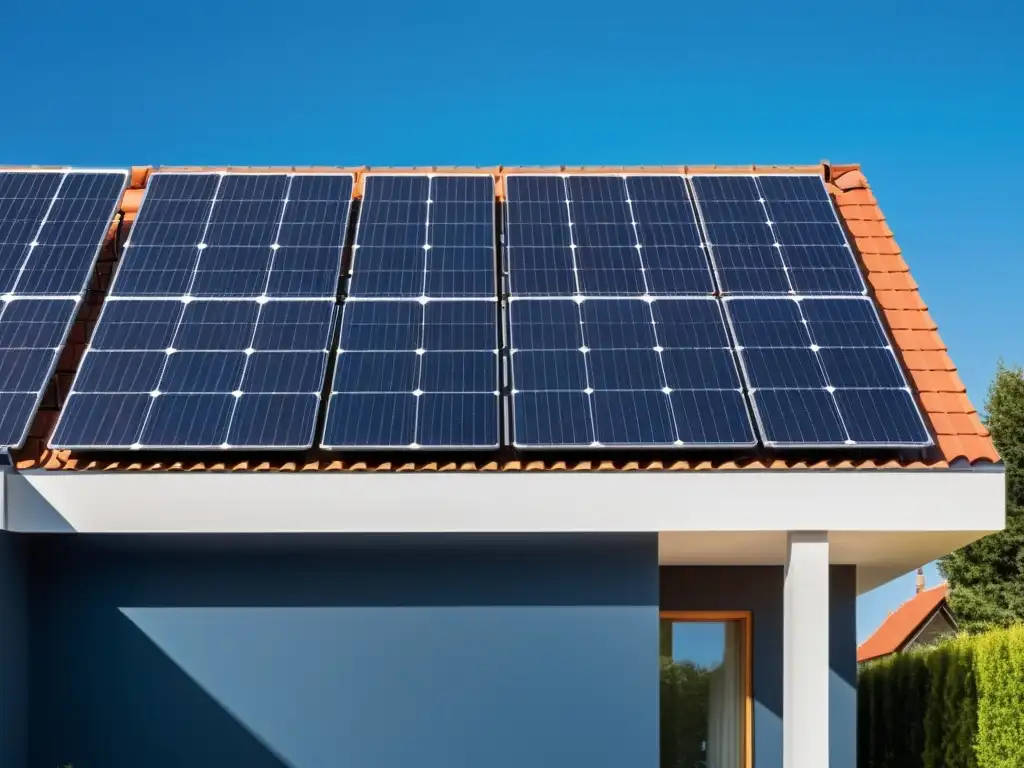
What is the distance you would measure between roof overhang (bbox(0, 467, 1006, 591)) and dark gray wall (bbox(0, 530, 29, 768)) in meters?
0.43

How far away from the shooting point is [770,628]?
1526 cm

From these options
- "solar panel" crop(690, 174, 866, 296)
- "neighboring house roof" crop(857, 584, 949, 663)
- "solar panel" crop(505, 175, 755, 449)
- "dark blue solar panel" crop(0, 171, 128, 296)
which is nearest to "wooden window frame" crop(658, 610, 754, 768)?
"solar panel" crop(505, 175, 755, 449)

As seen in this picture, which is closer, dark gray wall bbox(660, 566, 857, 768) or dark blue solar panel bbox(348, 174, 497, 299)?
dark blue solar panel bbox(348, 174, 497, 299)

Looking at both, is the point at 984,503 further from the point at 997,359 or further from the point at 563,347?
the point at 997,359

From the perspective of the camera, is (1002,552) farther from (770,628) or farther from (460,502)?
(460,502)

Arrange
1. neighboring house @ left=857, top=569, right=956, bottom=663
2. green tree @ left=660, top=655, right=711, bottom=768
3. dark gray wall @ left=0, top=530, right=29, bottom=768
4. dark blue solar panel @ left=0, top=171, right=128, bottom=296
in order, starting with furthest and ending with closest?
neighboring house @ left=857, top=569, right=956, bottom=663
green tree @ left=660, top=655, right=711, bottom=768
dark blue solar panel @ left=0, top=171, right=128, bottom=296
dark gray wall @ left=0, top=530, right=29, bottom=768

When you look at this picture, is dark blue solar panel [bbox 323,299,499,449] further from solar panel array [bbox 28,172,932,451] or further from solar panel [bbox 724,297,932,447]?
solar panel [bbox 724,297,932,447]

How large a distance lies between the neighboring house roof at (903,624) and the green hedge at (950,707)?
71.7 ft

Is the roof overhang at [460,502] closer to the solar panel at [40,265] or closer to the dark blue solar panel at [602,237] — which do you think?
the solar panel at [40,265]

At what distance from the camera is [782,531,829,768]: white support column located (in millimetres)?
12242

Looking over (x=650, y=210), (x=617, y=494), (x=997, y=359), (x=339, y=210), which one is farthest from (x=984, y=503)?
(x=997, y=359)

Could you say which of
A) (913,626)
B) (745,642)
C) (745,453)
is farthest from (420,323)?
(913,626)

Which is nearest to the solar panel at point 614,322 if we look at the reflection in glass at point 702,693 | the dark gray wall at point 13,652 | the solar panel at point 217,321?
the solar panel at point 217,321

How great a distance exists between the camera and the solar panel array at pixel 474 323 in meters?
12.4
